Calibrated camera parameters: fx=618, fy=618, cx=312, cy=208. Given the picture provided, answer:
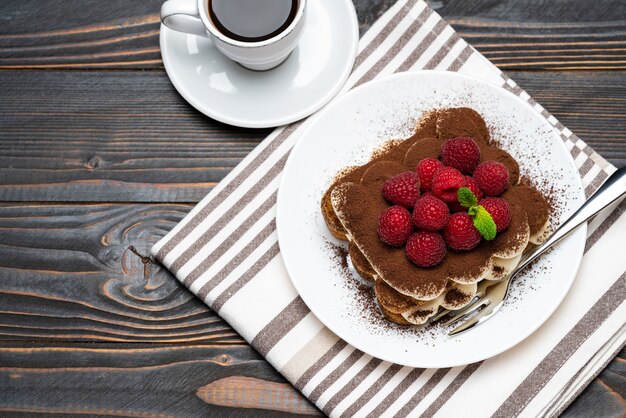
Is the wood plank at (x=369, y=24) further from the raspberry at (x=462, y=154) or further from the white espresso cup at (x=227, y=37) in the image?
the raspberry at (x=462, y=154)

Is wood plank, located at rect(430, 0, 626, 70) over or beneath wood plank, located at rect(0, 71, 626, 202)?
over

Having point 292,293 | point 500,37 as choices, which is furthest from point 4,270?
point 500,37

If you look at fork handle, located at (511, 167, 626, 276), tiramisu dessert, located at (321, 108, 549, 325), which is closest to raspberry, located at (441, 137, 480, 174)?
tiramisu dessert, located at (321, 108, 549, 325)

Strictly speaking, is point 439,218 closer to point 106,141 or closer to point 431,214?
point 431,214

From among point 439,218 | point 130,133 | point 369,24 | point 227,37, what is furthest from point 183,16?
point 439,218

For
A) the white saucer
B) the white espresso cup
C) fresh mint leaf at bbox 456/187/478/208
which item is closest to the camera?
fresh mint leaf at bbox 456/187/478/208

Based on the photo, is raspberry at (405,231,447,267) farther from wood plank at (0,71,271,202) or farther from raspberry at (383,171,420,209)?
wood plank at (0,71,271,202)

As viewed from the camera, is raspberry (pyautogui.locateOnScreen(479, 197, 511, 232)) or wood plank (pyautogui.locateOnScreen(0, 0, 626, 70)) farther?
wood plank (pyautogui.locateOnScreen(0, 0, 626, 70))

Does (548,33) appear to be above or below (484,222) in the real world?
above

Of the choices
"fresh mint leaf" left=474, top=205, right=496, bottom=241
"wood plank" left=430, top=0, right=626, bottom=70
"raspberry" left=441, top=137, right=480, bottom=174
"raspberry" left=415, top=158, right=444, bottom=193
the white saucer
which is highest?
"wood plank" left=430, top=0, right=626, bottom=70
